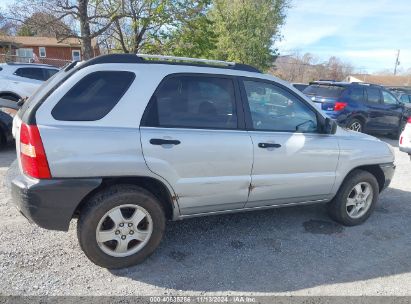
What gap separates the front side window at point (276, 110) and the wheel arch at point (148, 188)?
1.09 m

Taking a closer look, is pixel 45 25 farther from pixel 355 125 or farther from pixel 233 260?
pixel 233 260

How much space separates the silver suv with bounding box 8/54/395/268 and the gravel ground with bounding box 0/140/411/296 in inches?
11.0

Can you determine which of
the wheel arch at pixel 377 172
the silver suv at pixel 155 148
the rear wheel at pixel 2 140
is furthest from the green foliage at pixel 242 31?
the silver suv at pixel 155 148

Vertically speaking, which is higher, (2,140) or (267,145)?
(267,145)

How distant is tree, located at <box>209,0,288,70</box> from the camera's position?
20094mm

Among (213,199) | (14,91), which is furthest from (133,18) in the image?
(213,199)

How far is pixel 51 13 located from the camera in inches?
615

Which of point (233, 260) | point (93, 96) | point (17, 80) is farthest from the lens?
point (17, 80)

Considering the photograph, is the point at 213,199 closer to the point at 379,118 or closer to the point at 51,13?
the point at 379,118

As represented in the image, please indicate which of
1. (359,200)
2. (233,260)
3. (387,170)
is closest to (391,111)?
(387,170)

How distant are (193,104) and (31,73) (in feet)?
31.6

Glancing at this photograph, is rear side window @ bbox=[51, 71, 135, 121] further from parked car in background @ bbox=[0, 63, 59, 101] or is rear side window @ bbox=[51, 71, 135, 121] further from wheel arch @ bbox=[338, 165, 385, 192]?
parked car in background @ bbox=[0, 63, 59, 101]

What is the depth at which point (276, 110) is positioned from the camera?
356cm

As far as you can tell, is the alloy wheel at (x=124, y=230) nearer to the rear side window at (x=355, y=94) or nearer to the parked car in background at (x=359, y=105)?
the parked car in background at (x=359, y=105)
